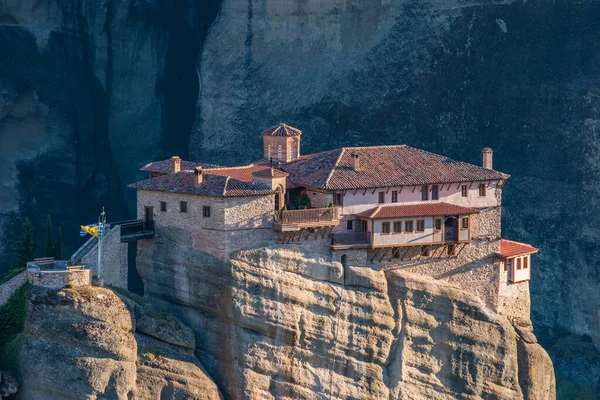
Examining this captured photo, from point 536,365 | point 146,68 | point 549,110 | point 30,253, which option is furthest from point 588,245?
point 30,253

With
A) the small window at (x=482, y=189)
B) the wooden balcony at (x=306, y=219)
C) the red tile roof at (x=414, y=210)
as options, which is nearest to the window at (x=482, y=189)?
the small window at (x=482, y=189)

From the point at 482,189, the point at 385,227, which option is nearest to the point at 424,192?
the point at 385,227

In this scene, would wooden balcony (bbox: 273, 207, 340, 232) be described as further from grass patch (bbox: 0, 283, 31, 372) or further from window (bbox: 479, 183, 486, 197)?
grass patch (bbox: 0, 283, 31, 372)

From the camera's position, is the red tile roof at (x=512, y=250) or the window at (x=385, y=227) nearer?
the window at (x=385, y=227)

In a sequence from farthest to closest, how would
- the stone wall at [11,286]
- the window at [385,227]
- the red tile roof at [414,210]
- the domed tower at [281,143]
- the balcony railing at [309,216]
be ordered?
1. the domed tower at [281,143]
2. the window at [385,227]
3. the red tile roof at [414,210]
4. the balcony railing at [309,216]
5. the stone wall at [11,286]

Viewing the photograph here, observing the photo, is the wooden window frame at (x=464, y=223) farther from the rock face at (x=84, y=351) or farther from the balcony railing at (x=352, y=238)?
the rock face at (x=84, y=351)

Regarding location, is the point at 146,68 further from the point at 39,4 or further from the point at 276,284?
the point at 276,284

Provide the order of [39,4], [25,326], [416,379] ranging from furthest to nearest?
1. [39,4]
2. [416,379]
3. [25,326]
